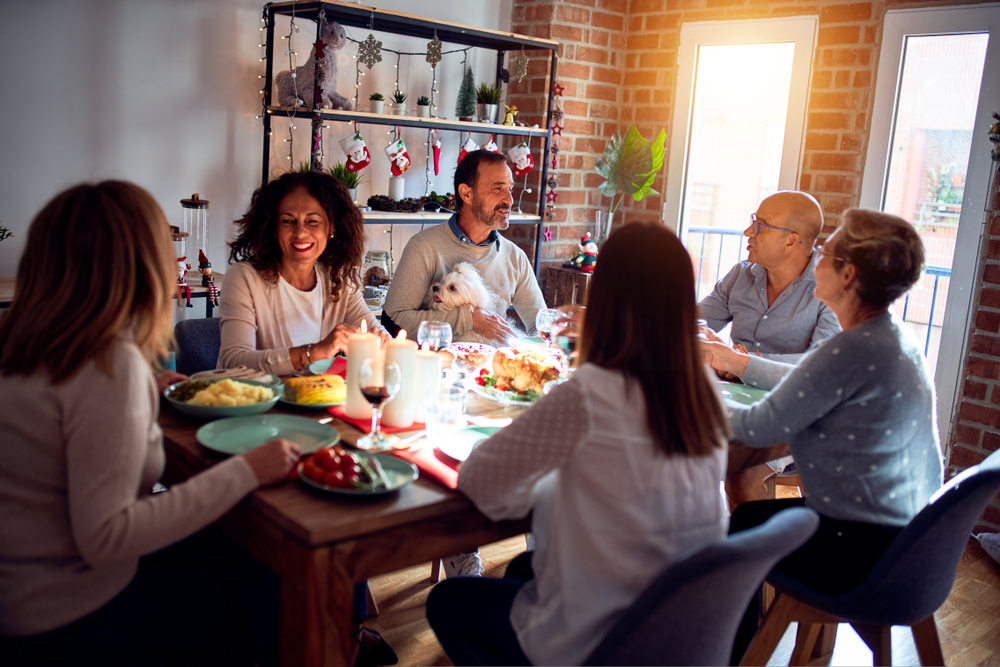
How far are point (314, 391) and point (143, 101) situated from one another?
6.88 ft

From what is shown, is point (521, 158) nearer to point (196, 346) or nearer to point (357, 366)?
point (196, 346)

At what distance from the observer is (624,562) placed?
1.18 meters

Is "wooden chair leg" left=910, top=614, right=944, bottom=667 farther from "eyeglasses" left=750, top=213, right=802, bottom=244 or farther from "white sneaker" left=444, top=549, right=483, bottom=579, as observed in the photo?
"eyeglasses" left=750, top=213, right=802, bottom=244

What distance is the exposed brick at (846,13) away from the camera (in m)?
3.58

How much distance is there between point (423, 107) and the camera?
159 inches

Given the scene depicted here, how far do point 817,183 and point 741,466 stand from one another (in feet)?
7.65

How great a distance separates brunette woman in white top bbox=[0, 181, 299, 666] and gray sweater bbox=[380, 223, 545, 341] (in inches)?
56.0

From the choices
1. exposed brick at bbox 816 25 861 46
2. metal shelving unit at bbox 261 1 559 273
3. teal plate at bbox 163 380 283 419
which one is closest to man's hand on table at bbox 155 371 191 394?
teal plate at bbox 163 380 283 419

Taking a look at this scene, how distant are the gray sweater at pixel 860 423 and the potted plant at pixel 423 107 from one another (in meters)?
2.51

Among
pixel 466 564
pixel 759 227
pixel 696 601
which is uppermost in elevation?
pixel 759 227

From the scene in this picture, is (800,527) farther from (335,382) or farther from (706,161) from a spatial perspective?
(706,161)

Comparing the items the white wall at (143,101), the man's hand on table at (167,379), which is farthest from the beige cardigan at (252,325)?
the white wall at (143,101)

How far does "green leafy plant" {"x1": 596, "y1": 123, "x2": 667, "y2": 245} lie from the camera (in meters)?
4.18

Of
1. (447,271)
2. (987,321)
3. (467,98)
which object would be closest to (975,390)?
(987,321)
